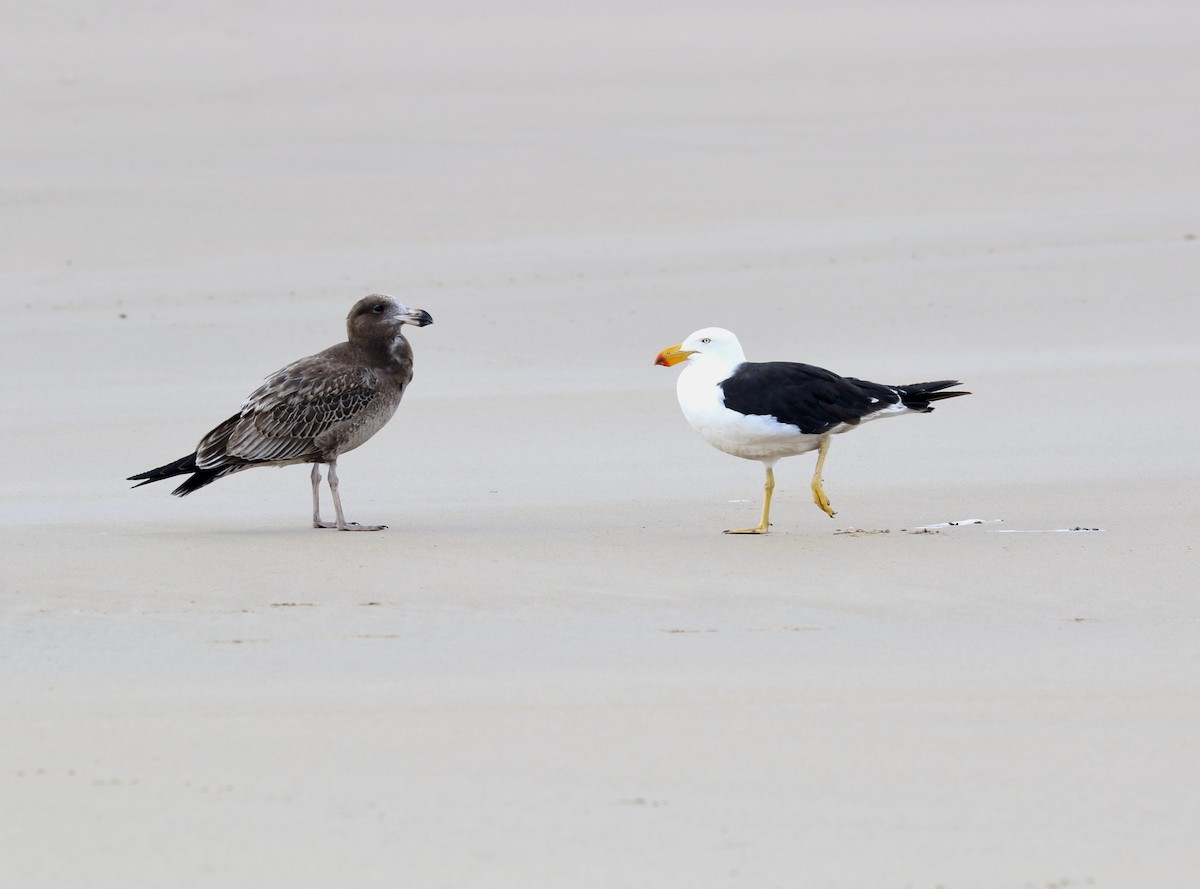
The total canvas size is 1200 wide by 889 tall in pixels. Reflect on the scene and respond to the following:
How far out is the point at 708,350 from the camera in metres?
8.16

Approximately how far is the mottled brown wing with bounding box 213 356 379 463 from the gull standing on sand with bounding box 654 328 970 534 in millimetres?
1464

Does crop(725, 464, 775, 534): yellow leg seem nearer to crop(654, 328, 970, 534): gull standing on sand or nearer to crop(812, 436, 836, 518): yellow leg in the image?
crop(654, 328, 970, 534): gull standing on sand

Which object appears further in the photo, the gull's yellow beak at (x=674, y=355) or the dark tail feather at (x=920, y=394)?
the gull's yellow beak at (x=674, y=355)

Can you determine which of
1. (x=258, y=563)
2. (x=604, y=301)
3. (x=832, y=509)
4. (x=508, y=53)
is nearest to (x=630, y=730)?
(x=258, y=563)

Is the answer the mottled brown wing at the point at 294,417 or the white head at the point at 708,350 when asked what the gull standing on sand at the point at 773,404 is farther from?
the mottled brown wing at the point at 294,417

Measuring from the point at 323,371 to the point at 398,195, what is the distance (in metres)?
10.5

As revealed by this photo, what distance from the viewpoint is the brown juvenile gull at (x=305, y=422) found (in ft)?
26.1

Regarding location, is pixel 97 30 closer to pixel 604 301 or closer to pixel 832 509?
pixel 604 301

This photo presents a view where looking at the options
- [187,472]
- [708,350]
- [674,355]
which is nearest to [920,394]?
[708,350]

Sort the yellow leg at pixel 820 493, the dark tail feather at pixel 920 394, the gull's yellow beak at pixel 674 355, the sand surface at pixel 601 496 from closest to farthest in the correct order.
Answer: the sand surface at pixel 601 496, the yellow leg at pixel 820 493, the dark tail feather at pixel 920 394, the gull's yellow beak at pixel 674 355

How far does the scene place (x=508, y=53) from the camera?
2666 cm

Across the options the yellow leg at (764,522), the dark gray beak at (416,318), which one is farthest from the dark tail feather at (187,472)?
the yellow leg at (764,522)

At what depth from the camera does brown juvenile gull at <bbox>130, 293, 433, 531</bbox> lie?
7.97 metres

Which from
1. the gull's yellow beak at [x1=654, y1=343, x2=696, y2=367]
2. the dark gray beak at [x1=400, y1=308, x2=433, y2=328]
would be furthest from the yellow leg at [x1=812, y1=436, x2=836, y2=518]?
the dark gray beak at [x1=400, y1=308, x2=433, y2=328]
